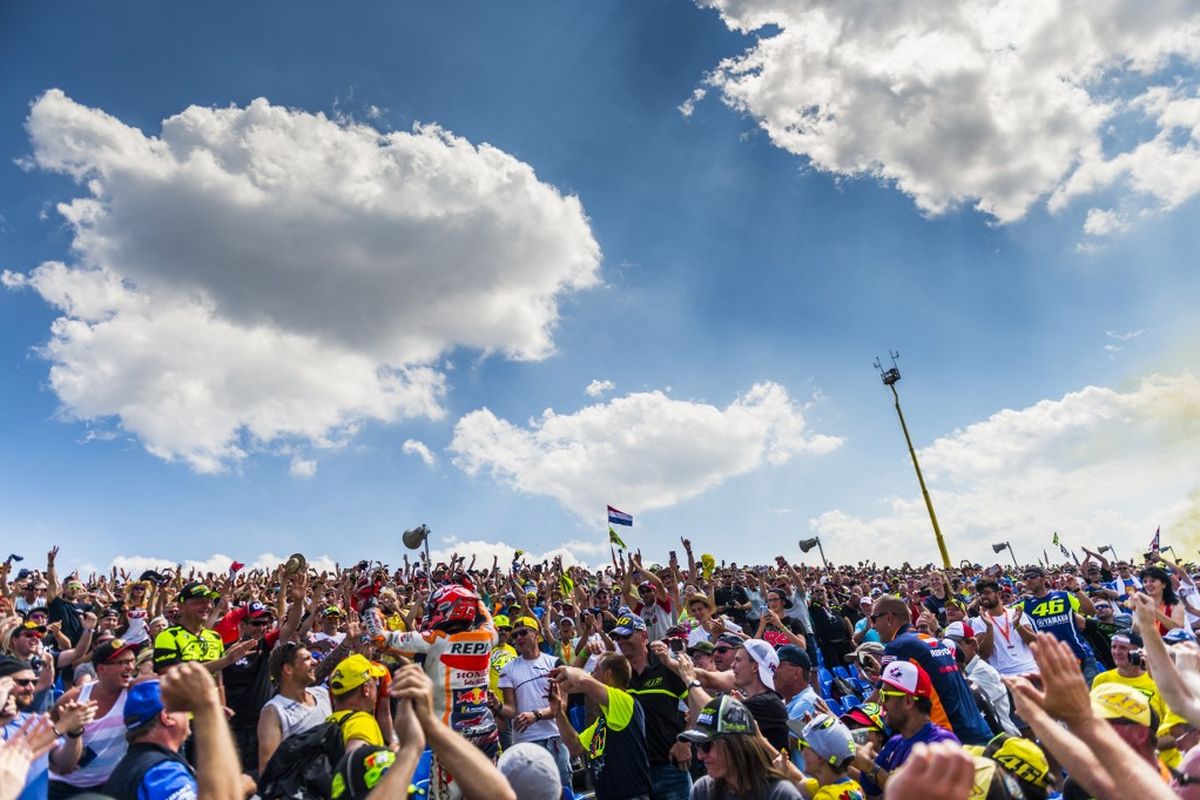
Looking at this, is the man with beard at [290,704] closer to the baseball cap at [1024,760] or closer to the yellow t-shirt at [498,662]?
the yellow t-shirt at [498,662]

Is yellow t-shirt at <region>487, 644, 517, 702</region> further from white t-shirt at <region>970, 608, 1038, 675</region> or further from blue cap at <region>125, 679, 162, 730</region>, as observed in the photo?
white t-shirt at <region>970, 608, 1038, 675</region>

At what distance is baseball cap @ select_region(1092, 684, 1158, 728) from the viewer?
3.77m

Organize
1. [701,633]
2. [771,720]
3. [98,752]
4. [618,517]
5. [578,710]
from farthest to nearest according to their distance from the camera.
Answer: [618,517] → [578,710] → [701,633] → [771,720] → [98,752]

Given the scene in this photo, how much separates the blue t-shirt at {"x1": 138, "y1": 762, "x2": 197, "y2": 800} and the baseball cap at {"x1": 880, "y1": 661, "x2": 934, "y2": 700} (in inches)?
171

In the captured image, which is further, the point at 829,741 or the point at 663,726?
the point at 663,726

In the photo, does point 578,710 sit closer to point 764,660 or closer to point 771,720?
point 764,660

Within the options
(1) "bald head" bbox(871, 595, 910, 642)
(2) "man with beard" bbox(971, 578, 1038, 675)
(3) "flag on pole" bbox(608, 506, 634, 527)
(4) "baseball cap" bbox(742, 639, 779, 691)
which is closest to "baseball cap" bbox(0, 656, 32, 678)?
(4) "baseball cap" bbox(742, 639, 779, 691)

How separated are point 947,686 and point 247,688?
7394 mm

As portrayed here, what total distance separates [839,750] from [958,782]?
2.75m

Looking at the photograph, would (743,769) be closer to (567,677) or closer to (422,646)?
(567,677)

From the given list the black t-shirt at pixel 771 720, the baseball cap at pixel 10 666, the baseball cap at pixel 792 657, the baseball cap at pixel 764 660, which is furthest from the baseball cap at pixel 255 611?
the baseball cap at pixel 792 657

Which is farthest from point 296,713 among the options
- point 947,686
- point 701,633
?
point 701,633

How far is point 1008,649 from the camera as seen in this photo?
957cm

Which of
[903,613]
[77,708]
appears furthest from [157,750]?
[903,613]
